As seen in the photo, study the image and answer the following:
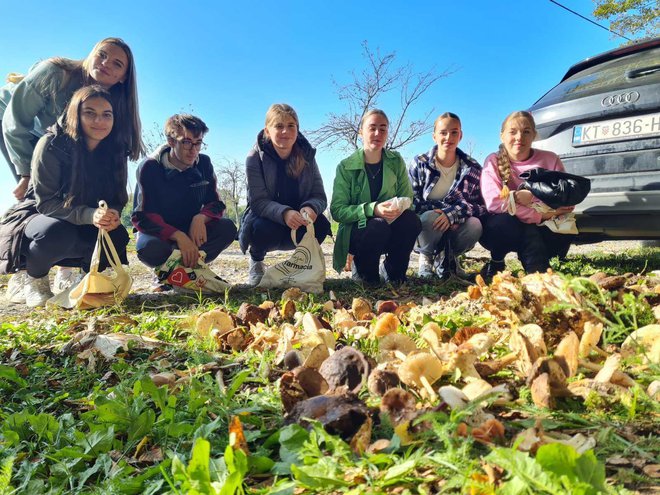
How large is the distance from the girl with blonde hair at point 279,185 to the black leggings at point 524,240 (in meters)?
1.47

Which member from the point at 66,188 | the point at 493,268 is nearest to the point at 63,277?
the point at 66,188

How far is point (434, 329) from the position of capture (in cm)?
156

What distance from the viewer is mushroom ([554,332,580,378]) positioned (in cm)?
117

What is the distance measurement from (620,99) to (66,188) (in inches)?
169

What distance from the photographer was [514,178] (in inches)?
151

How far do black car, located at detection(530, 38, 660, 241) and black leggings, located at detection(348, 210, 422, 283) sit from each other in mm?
1391

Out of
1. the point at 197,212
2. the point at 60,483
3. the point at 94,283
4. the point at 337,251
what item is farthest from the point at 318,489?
the point at 197,212

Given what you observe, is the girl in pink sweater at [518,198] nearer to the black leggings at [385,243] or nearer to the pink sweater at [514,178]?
the pink sweater at [514,178]

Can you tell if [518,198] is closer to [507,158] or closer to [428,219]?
[507,158]

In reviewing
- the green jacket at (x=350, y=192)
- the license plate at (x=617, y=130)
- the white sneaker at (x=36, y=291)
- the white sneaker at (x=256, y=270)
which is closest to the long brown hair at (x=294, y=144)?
the green jacket at (x=350, y=192)

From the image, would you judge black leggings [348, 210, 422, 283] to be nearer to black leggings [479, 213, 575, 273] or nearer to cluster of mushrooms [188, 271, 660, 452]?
black leggings [479, 213, 575, 273]

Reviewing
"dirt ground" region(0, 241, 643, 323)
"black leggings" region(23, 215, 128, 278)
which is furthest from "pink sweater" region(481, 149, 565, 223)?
"black leggings" region(23, 215, 128, 278)

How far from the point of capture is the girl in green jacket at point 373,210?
3766 mm

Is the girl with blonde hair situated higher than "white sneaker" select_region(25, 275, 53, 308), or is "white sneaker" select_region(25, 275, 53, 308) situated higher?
the girl with blonde hair
